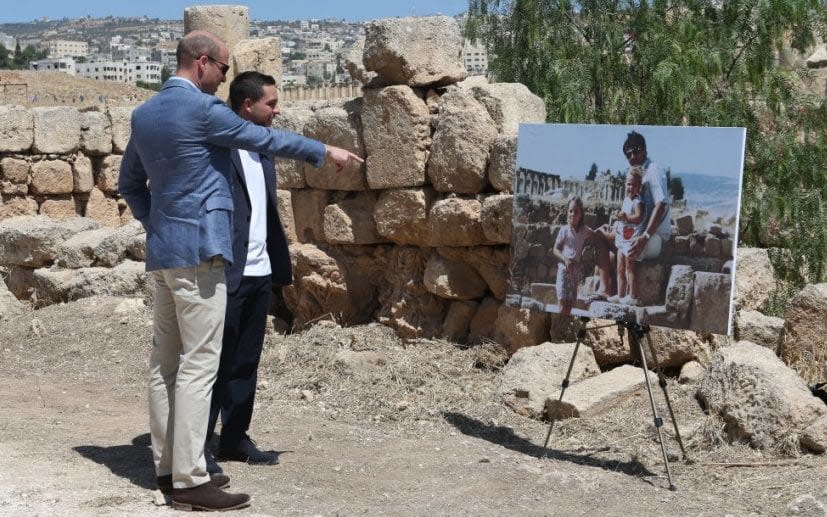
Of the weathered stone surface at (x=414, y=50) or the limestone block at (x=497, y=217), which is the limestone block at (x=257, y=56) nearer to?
the weathered stone surface at (x=414, y=50)

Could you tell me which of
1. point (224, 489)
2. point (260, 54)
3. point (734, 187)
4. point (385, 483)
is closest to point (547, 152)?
point (734, 187)

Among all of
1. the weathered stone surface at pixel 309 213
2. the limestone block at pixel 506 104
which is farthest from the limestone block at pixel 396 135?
the weathered stone surface at pixel 309 213

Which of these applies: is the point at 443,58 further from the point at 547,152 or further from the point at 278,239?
the point at 278,239

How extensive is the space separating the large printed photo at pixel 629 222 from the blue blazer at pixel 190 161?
1.57m

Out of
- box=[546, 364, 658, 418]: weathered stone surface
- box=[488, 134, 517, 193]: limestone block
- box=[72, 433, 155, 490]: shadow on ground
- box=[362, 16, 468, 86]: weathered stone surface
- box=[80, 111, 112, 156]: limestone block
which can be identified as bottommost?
box=[72, 433, 155, 490]: shadow on ground

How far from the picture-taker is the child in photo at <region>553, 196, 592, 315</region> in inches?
240

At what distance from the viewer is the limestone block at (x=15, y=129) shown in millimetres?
12414

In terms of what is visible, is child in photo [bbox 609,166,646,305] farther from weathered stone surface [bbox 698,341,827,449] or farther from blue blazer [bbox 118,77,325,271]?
blue blazer [bbox 118,77,325,271]

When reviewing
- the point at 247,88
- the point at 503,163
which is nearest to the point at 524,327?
the point at 503,163

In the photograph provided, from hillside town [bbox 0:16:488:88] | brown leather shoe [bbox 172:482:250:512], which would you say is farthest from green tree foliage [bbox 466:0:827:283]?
hillside town [bbox 0:16:488:88]

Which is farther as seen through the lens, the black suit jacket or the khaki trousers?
the black suit jacket

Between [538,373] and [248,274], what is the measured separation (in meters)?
2.12

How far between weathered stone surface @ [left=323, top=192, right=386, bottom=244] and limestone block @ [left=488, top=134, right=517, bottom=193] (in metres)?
1.23

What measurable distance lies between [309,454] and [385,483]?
2.13ft
